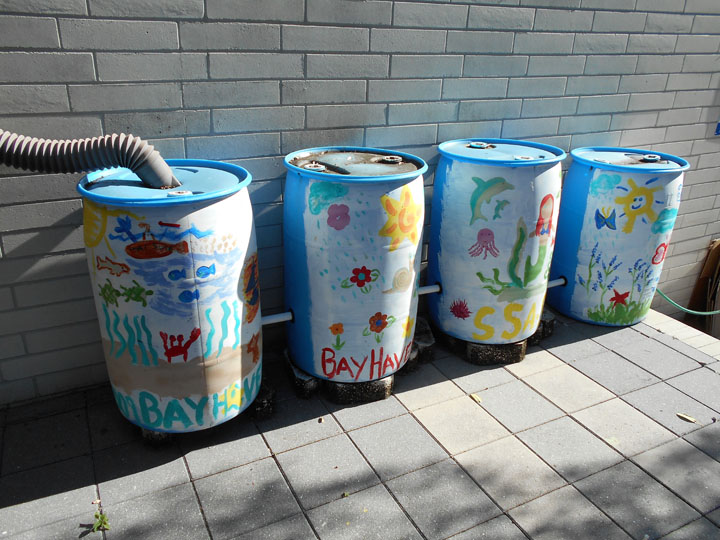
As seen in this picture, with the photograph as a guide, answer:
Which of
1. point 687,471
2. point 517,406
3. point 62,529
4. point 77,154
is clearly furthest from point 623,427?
point 77,154

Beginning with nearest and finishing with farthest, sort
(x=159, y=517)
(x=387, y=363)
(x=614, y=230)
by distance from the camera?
1. (x=159, y=517)
2. (x=387, y=363)
3. (x=614, y=230)

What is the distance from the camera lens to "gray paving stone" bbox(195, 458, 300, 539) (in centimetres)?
252

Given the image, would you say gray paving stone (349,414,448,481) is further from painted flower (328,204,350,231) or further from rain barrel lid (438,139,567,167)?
rain barrel lid (438,139,567,167)

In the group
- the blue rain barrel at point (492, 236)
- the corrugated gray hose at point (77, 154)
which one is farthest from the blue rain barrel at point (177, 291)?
the blue rain barrel at point (492, 236)

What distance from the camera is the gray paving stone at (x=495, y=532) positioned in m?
2.48

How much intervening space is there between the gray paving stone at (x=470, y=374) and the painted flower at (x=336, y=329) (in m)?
0.87

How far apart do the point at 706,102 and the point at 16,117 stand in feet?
16.9

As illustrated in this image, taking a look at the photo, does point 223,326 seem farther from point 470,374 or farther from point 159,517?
point 470,374

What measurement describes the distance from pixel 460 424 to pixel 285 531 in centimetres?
114

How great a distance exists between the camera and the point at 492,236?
3.39m

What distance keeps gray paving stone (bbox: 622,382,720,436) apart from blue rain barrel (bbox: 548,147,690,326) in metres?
0.77

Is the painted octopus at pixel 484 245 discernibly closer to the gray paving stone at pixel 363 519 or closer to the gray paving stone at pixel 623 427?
the gray paving stone at pixel 623 427

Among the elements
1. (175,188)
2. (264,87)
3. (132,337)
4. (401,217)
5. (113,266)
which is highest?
(264,87)

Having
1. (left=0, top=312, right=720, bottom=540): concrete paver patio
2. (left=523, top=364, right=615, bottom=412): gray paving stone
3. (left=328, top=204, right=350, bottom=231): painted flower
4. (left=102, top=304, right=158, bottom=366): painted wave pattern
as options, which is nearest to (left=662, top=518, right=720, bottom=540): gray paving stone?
(left=0, top=312, right=720, bottom=540): concrete paver patio
